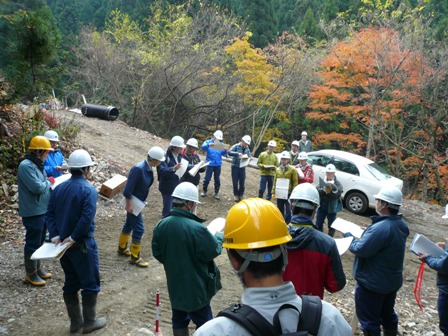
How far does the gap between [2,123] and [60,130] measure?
6.62 ft

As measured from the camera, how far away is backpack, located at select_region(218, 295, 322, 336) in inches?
50.7

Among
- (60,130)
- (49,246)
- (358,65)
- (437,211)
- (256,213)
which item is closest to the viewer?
(256,213)

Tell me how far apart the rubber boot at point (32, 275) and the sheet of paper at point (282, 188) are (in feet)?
15.1

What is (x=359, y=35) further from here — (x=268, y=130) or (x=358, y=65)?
(x=268, y=130)

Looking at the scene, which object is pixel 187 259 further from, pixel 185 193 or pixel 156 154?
pixel 156 154

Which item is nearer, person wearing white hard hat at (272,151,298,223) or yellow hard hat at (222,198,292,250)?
yellow hard hat at (222,198,292,250)

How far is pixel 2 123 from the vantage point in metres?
7.66

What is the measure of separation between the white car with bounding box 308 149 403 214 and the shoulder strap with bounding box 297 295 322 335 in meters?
9.78

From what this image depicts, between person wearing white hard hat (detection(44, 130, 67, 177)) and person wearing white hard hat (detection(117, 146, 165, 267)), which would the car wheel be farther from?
person wearing white hard hat (detection(44, 130, 67, 177))

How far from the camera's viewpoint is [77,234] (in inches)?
147

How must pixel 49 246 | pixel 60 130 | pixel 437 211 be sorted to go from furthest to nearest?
pixel 437 211 → pixel 60 130 → pixel 49 246

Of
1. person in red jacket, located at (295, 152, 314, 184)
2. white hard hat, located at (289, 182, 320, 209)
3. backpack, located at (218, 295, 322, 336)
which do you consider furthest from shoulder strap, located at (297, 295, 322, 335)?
person in red jacket, located at (295, 152, 314, 184)

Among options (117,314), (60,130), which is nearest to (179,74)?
(60,130)

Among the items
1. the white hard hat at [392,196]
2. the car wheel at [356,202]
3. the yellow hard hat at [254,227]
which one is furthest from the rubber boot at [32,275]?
the car wheel at [356,202]
